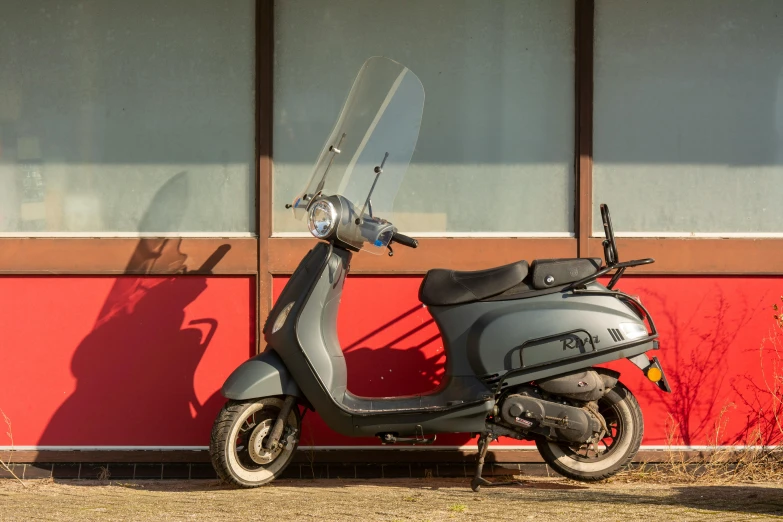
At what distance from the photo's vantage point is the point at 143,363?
659cm

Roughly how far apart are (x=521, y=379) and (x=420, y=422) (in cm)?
54

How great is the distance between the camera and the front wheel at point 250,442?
5.75 m

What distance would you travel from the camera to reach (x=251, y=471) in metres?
5.89

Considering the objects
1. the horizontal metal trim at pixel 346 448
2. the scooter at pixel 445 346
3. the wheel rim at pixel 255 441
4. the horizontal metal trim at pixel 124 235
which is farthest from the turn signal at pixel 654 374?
the horizontal metal trim at pixel 124 235

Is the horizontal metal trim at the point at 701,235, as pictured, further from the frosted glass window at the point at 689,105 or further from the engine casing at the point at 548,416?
the engine casing at the point at 548,416

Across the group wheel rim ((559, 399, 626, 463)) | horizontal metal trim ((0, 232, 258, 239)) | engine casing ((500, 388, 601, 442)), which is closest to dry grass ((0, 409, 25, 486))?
horizontal metal trim ((0, 232, 258, 239))

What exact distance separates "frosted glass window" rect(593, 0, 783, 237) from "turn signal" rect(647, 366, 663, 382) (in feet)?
4.11

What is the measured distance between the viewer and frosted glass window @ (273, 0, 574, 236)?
6.69 metres

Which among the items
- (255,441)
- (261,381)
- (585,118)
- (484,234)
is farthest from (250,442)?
(585,118)

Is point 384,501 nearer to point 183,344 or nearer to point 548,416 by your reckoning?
point 548,416

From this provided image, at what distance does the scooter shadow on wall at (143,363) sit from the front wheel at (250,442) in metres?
0.77

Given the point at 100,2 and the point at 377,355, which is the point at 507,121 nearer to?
the point at 377,355

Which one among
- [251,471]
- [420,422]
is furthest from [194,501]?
[420,422]

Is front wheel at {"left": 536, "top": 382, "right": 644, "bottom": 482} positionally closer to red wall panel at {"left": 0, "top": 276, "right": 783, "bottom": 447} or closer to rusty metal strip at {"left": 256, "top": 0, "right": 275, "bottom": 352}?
red wall panel at {"left": 0, "top": 276, "right": 783, "bottom": 447}
